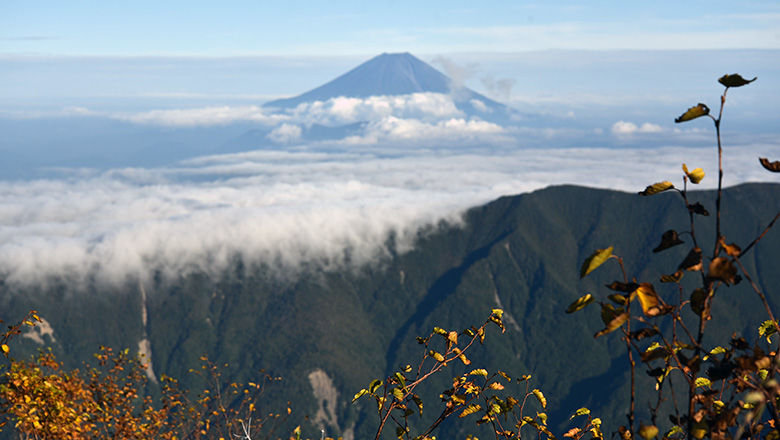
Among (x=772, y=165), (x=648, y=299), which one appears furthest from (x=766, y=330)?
(x=648, y=299)

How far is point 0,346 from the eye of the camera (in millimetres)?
13297

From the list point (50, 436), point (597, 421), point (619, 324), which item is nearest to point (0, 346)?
point (50, 436)

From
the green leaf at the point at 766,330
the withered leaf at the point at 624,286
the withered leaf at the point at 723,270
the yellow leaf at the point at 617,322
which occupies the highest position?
the withered leaf at the point at 723,270

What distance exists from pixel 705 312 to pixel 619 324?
1069 millimetres

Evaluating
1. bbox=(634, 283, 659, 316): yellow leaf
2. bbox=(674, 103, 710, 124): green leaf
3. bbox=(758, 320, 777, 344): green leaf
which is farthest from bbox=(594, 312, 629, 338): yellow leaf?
bbox=(758, 320, 777, 344): green leaf

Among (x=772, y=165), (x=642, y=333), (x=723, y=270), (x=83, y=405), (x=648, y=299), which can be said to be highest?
(x=772, y=165)

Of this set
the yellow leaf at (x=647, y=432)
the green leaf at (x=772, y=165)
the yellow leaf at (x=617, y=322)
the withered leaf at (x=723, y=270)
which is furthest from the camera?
the green leaf at (x=772, y=165)

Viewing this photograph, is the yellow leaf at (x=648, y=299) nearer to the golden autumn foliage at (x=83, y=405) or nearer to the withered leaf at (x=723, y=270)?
the withered leaf at (x=723, y=270)

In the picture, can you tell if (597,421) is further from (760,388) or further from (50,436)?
(50,436)

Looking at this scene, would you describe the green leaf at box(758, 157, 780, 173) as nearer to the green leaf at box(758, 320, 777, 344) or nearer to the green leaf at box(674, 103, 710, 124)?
the green leaf at box(674, 103, 710, 124)

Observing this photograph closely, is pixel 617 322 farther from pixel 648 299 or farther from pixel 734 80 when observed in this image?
pixel 734 80

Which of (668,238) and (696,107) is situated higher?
(696,107)

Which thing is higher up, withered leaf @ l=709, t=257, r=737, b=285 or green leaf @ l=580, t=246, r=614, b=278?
green leaf @ l=580, t=246, r=614, b=278

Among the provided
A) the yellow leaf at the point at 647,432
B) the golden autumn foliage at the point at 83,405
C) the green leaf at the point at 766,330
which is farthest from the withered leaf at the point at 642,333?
the golden autumn foliage at the point at 83,405
